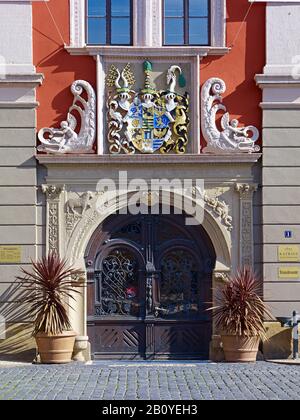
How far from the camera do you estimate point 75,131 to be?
1997 cm

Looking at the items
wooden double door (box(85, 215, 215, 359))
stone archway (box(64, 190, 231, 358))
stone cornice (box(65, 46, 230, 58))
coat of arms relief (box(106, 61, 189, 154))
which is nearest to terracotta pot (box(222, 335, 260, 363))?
wooden double door (box(85, 215, 215, 359))

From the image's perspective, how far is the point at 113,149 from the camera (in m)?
19.9

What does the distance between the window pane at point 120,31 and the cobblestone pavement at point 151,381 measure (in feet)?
18.8

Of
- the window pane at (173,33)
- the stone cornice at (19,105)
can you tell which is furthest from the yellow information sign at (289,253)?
the stone cornice at (19,105)

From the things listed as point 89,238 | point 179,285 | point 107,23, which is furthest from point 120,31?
point 179,285

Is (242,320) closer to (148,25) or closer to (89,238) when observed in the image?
(89,238)

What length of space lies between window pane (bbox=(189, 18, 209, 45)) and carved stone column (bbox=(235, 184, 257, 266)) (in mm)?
2728

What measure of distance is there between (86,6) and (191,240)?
15.1 ft

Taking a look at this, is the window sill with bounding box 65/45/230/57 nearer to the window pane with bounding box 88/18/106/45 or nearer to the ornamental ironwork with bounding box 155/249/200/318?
the window pane with bounding box 88/18/106/45

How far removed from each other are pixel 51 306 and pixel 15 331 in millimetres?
1003

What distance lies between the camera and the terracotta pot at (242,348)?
747 inches
